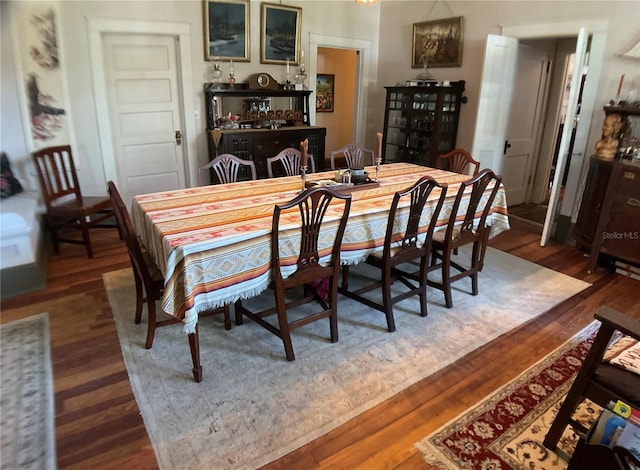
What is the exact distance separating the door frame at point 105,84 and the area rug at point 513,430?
408cm

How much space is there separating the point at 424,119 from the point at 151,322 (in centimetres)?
405

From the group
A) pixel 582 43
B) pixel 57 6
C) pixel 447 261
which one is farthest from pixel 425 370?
pixel 57 6

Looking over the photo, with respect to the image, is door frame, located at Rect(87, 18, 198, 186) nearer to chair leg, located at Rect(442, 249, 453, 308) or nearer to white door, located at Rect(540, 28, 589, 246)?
chair leg, located at Rect(442, 249, 453, 308)

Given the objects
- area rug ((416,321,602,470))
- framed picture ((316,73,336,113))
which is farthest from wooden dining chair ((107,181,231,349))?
framed picture ((316,73,336,113))

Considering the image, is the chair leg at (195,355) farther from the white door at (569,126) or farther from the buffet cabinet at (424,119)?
the buffet cabinet at (424,119)

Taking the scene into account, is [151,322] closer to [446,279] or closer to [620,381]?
[446,279]

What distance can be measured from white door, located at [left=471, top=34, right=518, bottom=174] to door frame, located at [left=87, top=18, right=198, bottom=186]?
126 inches

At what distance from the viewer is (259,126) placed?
5.19m

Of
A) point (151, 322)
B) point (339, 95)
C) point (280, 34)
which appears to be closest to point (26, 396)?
point (151, 322)

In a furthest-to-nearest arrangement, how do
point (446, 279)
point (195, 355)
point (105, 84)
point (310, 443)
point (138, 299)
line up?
point (105, 84), point (446, 279), point (138, 299), point (195, 355), point (310, 443)

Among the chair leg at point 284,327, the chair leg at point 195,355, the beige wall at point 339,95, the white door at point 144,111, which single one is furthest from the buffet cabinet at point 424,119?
the chair leg at point 195,355

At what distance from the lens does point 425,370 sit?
2379 mm

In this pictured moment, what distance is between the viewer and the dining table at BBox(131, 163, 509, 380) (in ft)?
6.55

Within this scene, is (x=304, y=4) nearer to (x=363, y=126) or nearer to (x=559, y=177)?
(x=363, y=126)
